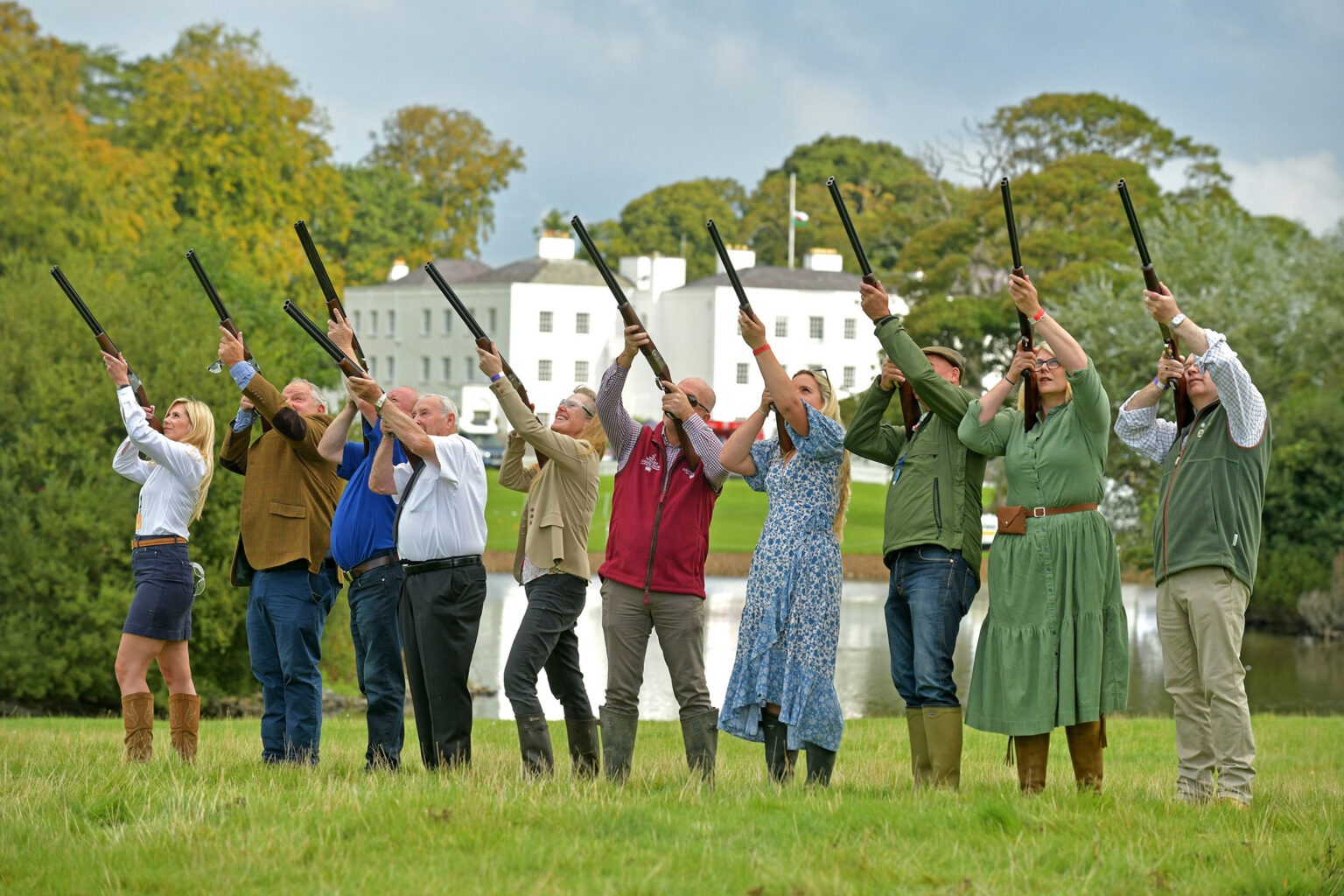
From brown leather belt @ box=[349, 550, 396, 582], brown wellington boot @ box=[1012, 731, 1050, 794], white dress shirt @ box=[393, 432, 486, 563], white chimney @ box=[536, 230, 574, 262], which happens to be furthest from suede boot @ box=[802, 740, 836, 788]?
white chimney @ box=[536, 230, 574, 262]

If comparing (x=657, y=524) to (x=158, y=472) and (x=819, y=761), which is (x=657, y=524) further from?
(x=158, y=472)

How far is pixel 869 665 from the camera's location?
26953 mm

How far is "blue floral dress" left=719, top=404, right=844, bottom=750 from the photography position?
767cm

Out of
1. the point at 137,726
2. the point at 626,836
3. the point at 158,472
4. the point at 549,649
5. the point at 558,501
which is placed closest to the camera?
the point at 626,836

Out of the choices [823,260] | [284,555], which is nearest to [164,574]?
[284,555]

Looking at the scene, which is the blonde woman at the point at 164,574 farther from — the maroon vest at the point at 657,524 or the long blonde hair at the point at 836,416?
the long blonde hair at the point at 836,416

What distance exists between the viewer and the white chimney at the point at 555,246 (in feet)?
261

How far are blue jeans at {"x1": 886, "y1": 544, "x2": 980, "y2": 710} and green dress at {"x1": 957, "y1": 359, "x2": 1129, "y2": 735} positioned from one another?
0.17 metres

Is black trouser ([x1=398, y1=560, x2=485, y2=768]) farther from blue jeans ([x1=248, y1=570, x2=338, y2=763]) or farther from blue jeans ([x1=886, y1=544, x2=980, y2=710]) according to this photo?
blue jeans ([x1=886, y1=544, x2=980, y2=710])

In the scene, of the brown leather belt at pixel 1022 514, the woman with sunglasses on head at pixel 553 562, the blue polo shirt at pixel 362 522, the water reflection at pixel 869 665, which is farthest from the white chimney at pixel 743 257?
the brown leather belt at pixel 1022 514

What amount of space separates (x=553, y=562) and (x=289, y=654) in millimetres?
1792

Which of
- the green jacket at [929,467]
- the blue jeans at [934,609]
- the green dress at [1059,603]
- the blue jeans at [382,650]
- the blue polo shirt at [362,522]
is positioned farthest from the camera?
the blue polo shirt at [362,522]

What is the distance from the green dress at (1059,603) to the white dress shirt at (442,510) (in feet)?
9.37

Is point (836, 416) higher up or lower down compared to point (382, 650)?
higher up
